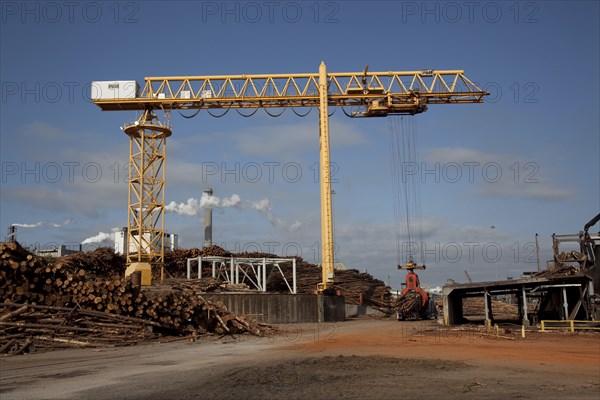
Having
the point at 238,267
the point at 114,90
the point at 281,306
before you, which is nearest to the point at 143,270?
the point at 238,267

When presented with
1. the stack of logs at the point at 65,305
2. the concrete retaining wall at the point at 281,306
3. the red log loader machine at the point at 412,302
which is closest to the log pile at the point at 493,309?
the red log loader machine at the point at 412,302

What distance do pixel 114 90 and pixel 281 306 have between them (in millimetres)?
21192

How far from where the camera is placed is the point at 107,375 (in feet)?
39.8

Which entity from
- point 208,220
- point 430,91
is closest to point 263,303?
point 430,91

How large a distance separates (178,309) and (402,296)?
2111 centimetres

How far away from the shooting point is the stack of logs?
16625 millimetres

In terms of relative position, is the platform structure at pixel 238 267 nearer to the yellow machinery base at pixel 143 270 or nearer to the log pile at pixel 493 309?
the yellow machinery base at pixel 143 270

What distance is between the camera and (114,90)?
4181 centimetres

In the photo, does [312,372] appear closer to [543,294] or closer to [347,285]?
[543,294]

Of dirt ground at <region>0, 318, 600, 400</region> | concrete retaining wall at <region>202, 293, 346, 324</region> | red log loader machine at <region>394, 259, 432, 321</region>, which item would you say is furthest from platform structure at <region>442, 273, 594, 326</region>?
concrete retaining wall at <region>202, 293, 346, 324</region>

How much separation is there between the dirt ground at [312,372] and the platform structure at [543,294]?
6.88 meters

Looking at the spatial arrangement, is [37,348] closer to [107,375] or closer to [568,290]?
[107,375]

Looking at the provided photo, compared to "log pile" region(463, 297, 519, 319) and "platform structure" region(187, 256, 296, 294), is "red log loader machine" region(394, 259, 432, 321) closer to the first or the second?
"platform structure" region(187, 256, 296, 294)

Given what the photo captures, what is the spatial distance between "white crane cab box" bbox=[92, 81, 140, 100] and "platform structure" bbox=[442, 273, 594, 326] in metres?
27.2
